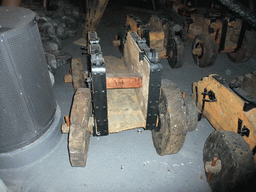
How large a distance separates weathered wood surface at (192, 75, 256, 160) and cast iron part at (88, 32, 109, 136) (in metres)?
1.63

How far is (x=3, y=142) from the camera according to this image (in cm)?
251

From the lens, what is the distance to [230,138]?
2.03 metres

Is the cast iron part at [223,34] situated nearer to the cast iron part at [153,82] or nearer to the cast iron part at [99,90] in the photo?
the cast iron part at [153,82]

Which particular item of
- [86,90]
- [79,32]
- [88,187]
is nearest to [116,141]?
[88,187]

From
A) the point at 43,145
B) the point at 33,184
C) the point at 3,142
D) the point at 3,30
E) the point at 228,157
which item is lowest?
the point at 33,184

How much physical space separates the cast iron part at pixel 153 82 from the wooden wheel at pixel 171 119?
0.41 feet

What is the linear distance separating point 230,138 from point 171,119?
663mm

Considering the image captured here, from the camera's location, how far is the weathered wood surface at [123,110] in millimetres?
2514

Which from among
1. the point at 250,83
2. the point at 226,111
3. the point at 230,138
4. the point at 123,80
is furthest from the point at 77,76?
the point at 250,83

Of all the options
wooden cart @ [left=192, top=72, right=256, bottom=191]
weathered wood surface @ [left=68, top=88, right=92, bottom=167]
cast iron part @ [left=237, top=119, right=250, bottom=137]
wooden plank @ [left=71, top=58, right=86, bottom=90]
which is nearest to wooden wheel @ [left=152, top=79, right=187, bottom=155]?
wooden cart @ [left=192, top=72, right=256, bottom=191]

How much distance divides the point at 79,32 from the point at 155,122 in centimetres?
689

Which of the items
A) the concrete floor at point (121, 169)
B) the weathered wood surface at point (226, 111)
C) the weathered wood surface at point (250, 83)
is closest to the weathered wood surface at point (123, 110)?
the concrete floor at point (121, 169)

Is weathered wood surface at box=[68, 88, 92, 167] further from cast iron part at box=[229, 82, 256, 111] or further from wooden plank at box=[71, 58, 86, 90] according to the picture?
cast iron part at box=[229, 82, 256, 111]

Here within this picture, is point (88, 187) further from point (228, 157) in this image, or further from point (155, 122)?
point (228, 157)
